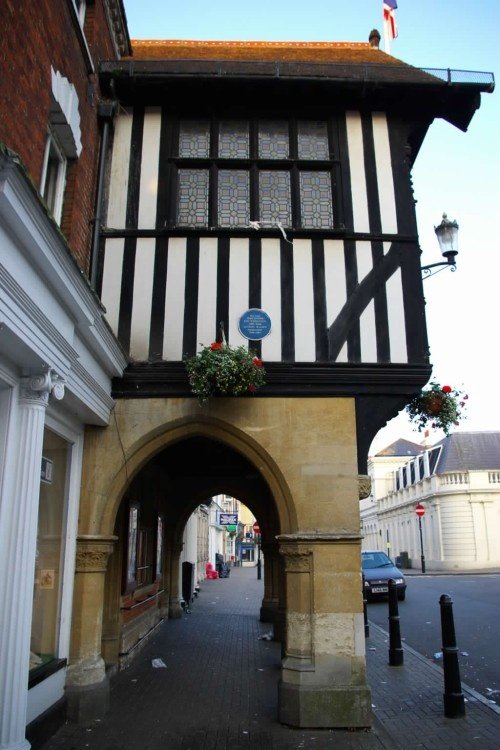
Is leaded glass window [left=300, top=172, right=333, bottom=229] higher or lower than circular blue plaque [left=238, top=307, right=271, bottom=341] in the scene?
higher

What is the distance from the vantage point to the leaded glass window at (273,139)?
7.34m

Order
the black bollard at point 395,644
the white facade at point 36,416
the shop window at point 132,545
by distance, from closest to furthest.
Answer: the white facade at point 36,416
the black bollard at point 395,644
the shop window at point 132,545

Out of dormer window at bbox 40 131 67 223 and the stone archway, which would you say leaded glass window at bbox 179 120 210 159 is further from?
the stone archway

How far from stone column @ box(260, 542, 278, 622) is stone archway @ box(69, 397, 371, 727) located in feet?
18.3

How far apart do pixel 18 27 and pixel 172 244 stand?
2721mm

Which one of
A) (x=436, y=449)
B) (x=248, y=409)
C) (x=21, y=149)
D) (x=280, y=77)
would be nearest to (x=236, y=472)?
(x=248, y=409)

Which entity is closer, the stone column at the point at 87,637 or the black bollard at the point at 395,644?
the stone column at the point at 87,637

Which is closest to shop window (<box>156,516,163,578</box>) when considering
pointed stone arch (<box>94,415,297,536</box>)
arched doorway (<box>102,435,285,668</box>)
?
arched doorway (<box>102,435,285,668</box>)

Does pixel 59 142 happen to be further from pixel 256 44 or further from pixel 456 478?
pixel 456 478

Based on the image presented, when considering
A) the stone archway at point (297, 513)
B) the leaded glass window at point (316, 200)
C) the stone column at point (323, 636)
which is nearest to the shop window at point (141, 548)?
the stone archway at point (297, 513)

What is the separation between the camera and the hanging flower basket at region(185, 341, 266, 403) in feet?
19.0

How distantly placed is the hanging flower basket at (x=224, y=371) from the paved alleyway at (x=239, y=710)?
311 cm

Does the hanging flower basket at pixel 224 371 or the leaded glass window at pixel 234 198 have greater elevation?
the leaded glass window at pixel 234 198

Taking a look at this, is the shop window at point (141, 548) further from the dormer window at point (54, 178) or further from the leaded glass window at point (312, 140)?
the leaded glass window at point (312, 140)
